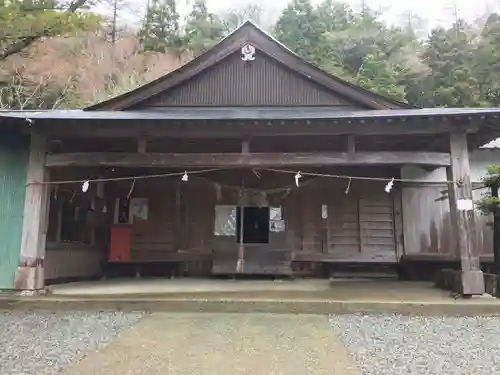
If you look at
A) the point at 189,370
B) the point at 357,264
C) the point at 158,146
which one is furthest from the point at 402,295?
the point at 158,146

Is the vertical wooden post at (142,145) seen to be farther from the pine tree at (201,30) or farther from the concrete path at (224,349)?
the pine tree at (201,30)

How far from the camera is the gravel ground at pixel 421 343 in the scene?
13.2ft

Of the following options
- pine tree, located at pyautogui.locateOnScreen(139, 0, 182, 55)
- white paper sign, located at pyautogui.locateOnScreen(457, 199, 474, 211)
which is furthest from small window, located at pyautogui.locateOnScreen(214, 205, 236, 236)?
pine tree, located at pyautogui.locateOnScreen(139, 0, 182, 55)

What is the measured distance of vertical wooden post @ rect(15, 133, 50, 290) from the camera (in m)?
6.80

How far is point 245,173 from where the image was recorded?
1005cm

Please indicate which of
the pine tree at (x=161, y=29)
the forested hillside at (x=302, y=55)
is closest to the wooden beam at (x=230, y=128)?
the forested hillside at (x=302, y=55)

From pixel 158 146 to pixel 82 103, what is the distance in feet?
47.8

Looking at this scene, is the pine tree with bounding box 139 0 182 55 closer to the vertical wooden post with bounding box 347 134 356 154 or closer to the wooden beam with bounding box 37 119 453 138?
the wooden beam with bounding box 37 119 453 138

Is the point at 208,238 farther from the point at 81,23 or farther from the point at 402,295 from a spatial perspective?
the point at 81,23

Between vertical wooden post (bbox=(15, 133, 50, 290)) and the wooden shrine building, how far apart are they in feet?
0.06

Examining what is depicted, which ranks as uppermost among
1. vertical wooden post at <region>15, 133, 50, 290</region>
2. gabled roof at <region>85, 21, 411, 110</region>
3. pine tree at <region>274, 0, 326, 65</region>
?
pine tree at <region>274, 0, 326, 65</region>

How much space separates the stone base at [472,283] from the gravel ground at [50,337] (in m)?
4.65

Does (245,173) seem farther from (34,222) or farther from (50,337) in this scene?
(50,337)

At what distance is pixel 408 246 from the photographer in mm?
9688
